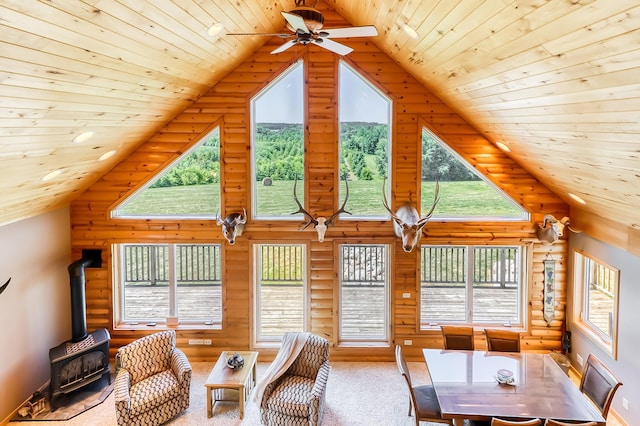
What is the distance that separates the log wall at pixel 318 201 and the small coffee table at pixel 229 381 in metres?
1.16

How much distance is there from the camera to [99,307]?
723 cm

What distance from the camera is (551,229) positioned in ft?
21.9

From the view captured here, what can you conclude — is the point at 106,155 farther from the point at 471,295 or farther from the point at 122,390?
the point at 471,295

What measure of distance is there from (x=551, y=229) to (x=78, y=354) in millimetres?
7174

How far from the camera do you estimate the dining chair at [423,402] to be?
4824 millimetres

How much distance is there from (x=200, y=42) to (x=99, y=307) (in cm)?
490

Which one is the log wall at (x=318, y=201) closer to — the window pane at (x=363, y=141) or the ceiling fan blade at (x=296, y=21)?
the window pane at (x=363, y=141)

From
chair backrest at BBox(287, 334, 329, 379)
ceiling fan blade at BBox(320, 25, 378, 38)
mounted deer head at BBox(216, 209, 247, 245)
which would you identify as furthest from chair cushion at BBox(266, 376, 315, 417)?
ceiling fan blade at BBox(320, 25, 378, 38)

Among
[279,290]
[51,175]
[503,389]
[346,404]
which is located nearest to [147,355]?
[279,290]

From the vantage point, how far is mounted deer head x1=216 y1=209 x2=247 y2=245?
21.1ft

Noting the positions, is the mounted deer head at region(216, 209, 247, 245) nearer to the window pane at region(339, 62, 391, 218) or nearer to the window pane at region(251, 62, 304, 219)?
the window pane at region(251, 62, 304, 219)

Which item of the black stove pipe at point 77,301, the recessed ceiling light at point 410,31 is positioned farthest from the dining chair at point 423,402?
the black stove pipe at point 77,301

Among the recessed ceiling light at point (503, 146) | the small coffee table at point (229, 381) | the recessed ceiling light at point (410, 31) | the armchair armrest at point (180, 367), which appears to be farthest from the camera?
the recessed ceiling light at point (503, 146)

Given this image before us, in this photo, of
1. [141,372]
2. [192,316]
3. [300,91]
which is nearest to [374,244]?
[300,91]
